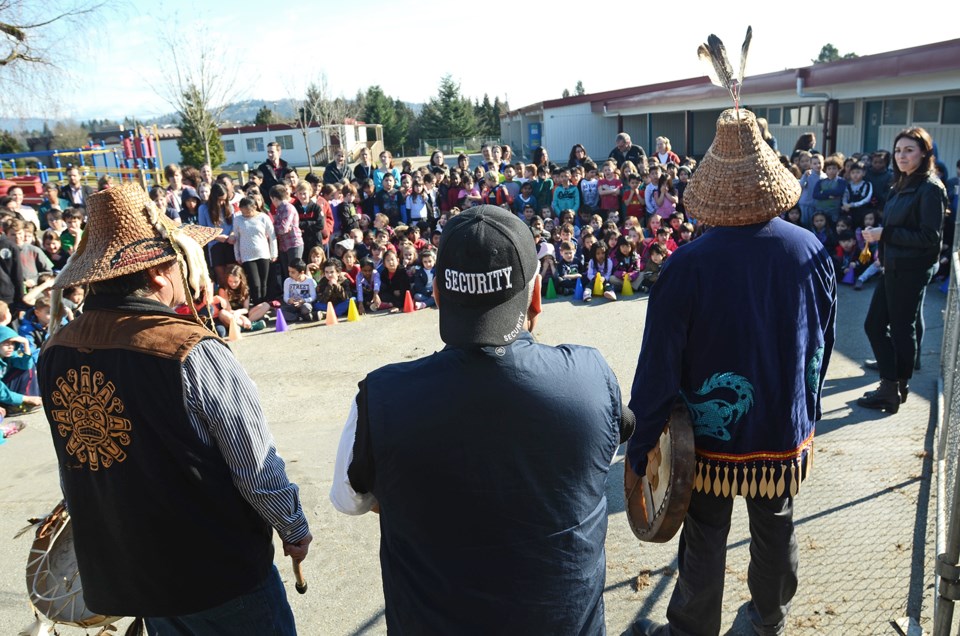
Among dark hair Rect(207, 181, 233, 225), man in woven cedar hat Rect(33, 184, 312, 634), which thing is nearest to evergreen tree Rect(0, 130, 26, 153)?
dark hair Rect(207, 181, 233, 225)

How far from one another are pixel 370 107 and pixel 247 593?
53775mm

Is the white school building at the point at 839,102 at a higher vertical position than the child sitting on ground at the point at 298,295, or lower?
higher

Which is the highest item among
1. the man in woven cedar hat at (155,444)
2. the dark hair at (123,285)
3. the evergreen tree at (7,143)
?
the evergreen tree at (7,143)

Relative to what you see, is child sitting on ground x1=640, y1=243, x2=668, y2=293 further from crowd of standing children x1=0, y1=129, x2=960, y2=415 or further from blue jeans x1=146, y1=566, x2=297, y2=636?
blue jeans x1=146, y1=566, x2=297, y2=636

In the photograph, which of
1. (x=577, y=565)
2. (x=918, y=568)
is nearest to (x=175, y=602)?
(x=577, y=565)

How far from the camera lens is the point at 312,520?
13.3ft

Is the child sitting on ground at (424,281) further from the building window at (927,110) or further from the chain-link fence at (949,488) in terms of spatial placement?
the building window at (927,110)

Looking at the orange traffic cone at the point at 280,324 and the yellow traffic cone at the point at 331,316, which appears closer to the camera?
the orange traffic cone at the point at 280,324

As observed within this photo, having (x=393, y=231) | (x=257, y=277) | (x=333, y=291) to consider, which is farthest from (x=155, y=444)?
(x=393, y=231)

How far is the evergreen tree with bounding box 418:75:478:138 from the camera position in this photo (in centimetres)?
5419

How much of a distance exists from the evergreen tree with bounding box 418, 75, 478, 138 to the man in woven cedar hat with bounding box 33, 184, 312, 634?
54.1 m

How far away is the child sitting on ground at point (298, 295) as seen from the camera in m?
8.95

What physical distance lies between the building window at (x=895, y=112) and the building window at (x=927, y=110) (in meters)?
0.27

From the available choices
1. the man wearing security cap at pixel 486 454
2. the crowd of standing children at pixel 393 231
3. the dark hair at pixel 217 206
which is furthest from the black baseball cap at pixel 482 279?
the dark hair at pixel 217 206
